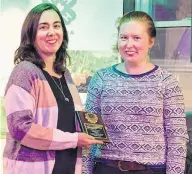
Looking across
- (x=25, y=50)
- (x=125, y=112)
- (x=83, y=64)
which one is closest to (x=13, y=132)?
(x=25, y=50)

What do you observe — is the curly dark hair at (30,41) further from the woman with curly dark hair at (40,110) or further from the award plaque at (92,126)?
the award plaque at (92,126)

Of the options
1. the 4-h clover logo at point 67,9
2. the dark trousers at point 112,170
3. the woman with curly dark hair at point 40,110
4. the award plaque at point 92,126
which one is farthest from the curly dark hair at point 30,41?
the 4-h clover logo at point 67,9

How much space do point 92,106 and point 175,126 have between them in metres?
0.36

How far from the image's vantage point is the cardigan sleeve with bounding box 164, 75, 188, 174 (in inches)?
67.6

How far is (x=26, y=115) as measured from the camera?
1550mm

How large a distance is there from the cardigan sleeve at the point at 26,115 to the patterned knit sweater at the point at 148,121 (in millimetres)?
247

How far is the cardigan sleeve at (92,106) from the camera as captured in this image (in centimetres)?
183

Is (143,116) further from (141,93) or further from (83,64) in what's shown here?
(83,64)

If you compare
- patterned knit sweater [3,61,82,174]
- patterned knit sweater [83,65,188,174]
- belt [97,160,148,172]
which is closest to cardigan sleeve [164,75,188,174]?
patterned knit sweater [83,65,188,174]

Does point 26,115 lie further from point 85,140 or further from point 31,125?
point 85,140

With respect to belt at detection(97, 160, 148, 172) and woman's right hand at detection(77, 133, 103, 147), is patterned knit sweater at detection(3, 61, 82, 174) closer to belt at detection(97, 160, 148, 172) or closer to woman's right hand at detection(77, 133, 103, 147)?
woman's right hand at detection(77, 133, 103, 147)

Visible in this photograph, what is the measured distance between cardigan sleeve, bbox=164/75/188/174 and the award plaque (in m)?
0.27

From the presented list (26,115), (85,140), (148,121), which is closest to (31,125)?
(26,115)

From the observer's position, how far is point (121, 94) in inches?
68.9
